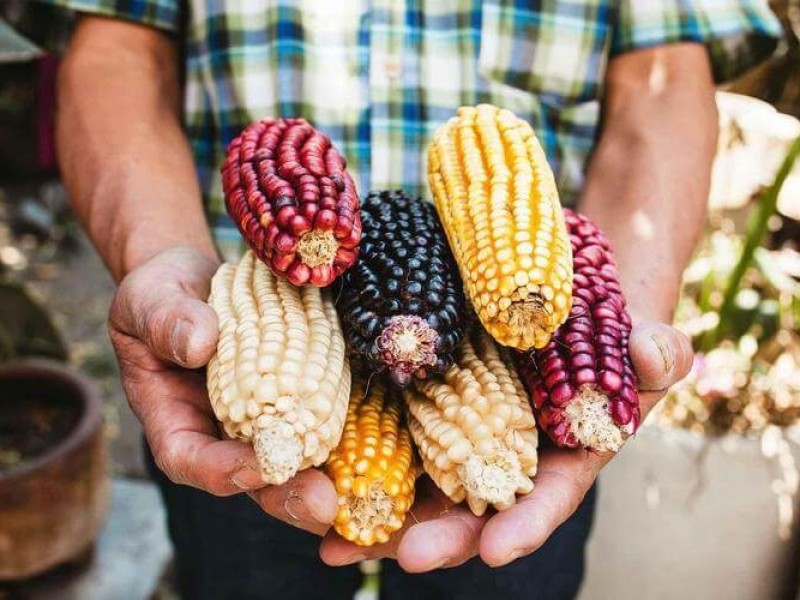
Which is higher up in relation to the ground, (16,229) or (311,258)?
(311,258)

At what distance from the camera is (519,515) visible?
1.05 meters

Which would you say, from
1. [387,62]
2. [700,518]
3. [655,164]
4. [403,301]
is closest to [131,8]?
[387,62]

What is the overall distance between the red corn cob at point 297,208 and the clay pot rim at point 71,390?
50.7 inches

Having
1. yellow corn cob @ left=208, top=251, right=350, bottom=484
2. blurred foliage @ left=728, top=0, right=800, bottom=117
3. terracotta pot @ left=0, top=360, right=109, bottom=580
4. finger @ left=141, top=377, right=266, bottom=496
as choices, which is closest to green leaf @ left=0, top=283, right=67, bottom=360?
terracotta pot @ left=0, top=360, right=109, bottom=580

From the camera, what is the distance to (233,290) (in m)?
1.23

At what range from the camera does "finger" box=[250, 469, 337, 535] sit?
40.0 inches

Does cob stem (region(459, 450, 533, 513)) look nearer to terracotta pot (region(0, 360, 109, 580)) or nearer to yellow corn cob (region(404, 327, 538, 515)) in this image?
yellow corn cob (region(404, 327, 538, 515))

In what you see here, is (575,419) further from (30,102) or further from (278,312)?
(30,102)

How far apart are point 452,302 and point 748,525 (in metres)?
1.58

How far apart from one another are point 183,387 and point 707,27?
1.34 metres

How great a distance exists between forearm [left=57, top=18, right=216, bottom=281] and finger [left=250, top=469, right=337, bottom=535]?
584mm

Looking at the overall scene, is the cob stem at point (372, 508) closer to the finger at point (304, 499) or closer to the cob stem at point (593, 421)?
the finger at point (304, 499)

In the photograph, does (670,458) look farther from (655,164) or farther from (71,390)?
(71,390)

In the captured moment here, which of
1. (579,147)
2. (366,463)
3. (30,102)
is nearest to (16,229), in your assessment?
(30,102)
